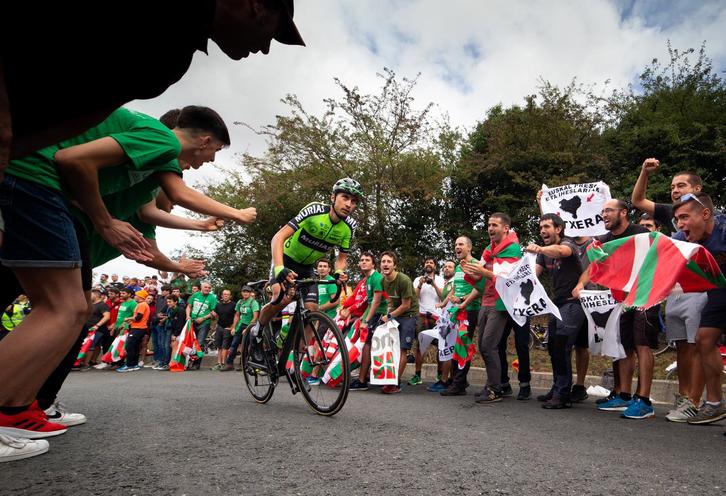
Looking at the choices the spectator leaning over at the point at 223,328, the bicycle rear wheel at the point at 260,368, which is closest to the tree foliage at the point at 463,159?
the spectator leaning over at the point at 223,328

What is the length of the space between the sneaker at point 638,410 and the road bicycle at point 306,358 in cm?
279

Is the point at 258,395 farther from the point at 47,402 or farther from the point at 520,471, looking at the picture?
the point at 520,471

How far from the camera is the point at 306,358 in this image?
4.84 m

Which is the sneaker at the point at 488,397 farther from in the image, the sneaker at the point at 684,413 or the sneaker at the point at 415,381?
the sneaker at the point at 415,381

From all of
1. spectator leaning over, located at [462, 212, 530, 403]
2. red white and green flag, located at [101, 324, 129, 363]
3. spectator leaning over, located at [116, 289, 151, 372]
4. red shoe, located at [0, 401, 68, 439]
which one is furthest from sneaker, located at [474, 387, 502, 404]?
red white and green flag, located at [101, 324, 129, 363]

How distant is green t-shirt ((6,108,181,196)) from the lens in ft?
8.43

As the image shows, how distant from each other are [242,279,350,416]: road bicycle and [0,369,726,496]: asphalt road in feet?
0.70

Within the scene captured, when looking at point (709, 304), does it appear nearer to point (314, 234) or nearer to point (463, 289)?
point (314, 234)

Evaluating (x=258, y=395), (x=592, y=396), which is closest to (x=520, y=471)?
(x=258, y=395)

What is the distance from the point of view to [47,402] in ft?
11.5

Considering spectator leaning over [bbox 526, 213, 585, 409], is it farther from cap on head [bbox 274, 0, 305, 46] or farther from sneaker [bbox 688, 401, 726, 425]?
cap on head [bbox 274, 0, 305, 46]

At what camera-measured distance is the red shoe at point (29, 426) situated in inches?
114

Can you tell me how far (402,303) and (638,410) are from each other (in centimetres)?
388

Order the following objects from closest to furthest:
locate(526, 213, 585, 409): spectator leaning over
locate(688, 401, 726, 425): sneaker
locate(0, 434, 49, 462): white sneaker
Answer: locate(0, 434, 49, 462): white sneaker → locate(688, 401, 726, 425): sneaker → locate(526, 213, 585, 409): spectator leaning over
